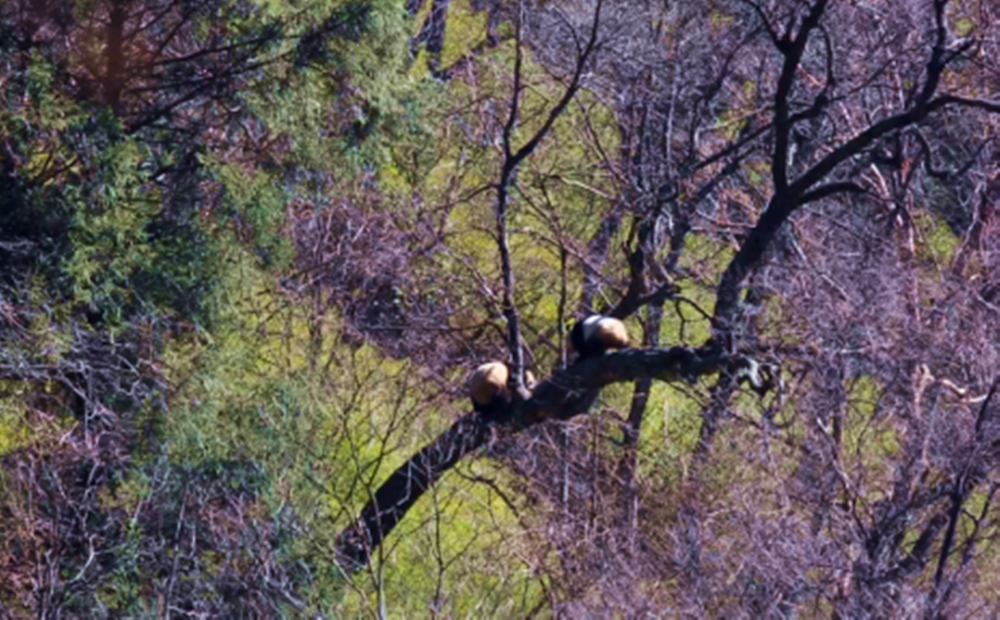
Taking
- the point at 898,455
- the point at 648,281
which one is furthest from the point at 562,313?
the point at 898,455

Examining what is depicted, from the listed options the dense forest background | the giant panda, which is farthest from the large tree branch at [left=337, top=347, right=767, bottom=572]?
the giant panda

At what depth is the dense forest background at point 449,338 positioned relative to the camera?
10781 mm

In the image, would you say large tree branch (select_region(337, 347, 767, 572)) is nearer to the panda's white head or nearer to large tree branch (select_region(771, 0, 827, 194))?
the panda's white head

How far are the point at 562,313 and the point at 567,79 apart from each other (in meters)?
2.29

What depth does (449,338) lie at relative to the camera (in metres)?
15.5

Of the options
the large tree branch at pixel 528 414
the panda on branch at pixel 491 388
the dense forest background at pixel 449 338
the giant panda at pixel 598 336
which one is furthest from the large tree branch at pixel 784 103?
the panda on branch at pixel 491 388

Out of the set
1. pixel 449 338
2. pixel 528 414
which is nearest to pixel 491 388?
pixel 528 414

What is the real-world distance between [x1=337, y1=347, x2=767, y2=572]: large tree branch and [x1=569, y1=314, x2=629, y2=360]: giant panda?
190 mm

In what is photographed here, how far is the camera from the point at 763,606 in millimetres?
10203

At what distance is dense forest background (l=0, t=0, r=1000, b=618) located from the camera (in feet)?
35.4

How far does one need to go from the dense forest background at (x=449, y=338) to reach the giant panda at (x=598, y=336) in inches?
7.7

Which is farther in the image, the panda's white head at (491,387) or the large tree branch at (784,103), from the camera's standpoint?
the panda's white head at (491,387)

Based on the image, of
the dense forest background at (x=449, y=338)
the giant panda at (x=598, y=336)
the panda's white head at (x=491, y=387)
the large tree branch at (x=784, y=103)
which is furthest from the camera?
the panda's white head at (x=491, y=387)

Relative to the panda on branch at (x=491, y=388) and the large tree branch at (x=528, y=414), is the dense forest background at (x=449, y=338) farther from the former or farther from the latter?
the panda on branch at (x=491, y=388)
